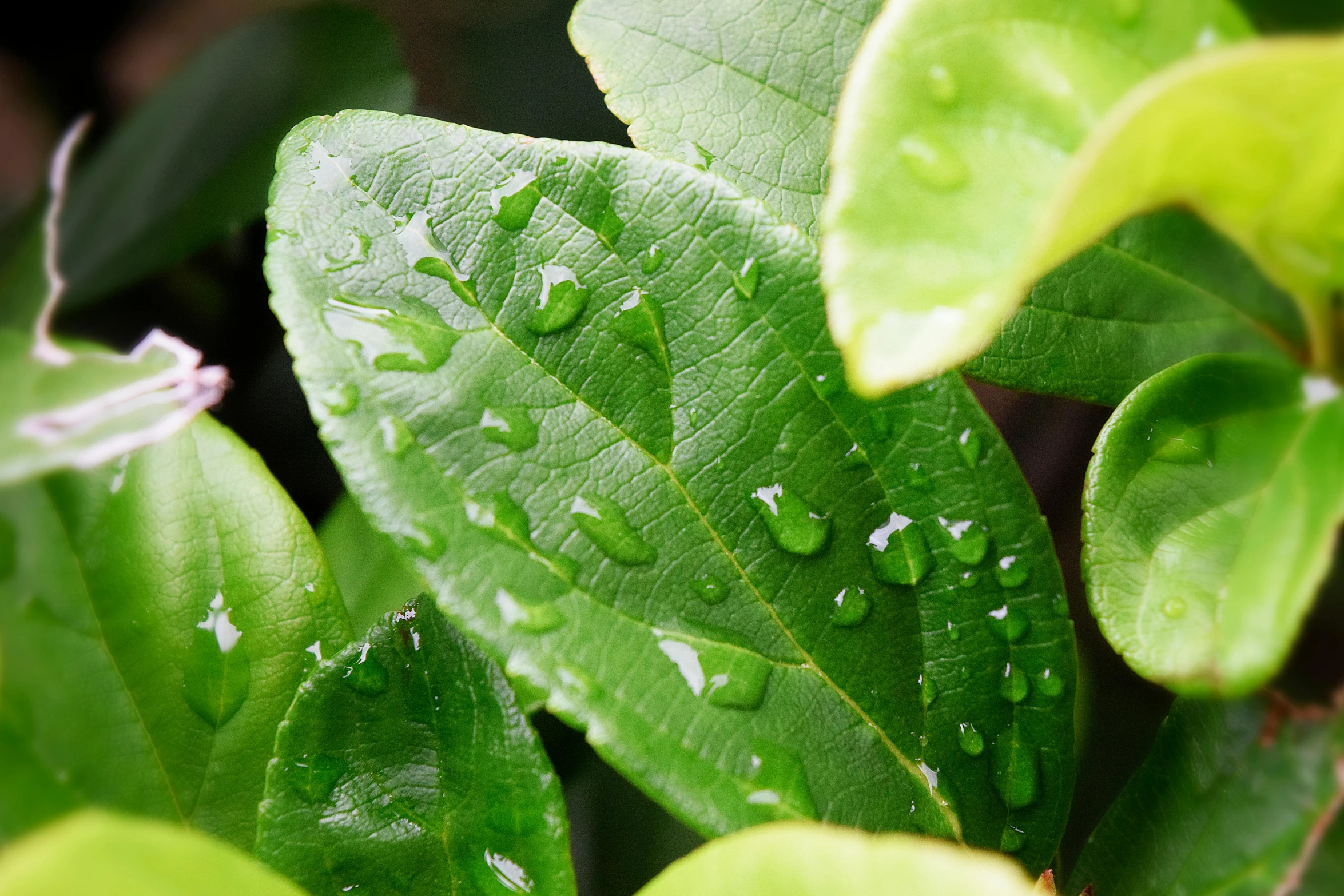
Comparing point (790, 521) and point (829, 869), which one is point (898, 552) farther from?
point (829, 869)

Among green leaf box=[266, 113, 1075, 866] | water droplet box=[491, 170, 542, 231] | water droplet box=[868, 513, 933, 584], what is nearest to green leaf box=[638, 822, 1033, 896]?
green leaf box=[266, 113, 1075, 866]

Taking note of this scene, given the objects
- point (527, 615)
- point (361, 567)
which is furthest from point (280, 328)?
point (527, 615)

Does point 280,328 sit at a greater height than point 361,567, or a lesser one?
greater

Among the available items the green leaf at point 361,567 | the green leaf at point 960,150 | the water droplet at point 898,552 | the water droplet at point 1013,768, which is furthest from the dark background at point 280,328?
the green leaf at point 960,150

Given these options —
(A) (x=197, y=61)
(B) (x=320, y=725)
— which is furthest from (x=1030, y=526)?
(A) (x=197, y=61)

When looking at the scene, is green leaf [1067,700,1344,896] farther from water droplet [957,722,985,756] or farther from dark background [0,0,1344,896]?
dark background [0,0,1344,896]

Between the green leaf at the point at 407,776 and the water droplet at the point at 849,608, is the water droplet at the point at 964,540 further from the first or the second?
the green leaf at the point at 407,776
